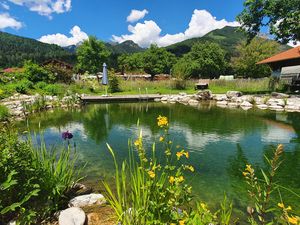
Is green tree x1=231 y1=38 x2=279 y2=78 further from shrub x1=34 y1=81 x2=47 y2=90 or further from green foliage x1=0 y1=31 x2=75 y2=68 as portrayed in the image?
A: green foliage x1=0 y1=31 x2=75 y2=68

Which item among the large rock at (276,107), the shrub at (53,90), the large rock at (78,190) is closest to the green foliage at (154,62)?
the shrub at (53,90)

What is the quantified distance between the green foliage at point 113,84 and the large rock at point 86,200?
71.3 feet

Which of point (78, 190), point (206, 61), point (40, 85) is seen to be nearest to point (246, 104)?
point (78, 190)

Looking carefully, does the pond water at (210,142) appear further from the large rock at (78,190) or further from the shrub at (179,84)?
the shrub at (179,84)

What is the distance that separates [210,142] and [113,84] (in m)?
18.4

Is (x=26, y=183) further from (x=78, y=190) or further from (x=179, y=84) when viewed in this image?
(x=179, y=84)

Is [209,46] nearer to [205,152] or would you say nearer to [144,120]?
[144,120]

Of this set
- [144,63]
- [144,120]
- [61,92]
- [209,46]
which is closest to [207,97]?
[144,120]

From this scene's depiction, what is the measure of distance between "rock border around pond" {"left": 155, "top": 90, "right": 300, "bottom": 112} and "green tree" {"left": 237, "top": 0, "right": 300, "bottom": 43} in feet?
14.6

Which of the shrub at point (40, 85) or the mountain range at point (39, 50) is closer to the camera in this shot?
the shrub at point (40, 85)

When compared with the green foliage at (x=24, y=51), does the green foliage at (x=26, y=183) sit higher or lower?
lower

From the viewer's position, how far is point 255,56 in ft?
112

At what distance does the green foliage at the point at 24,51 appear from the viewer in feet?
358

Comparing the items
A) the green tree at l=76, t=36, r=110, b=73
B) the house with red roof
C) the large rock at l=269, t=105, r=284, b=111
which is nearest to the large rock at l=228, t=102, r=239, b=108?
the large rock at l=269, t=105, r=284, b=111
